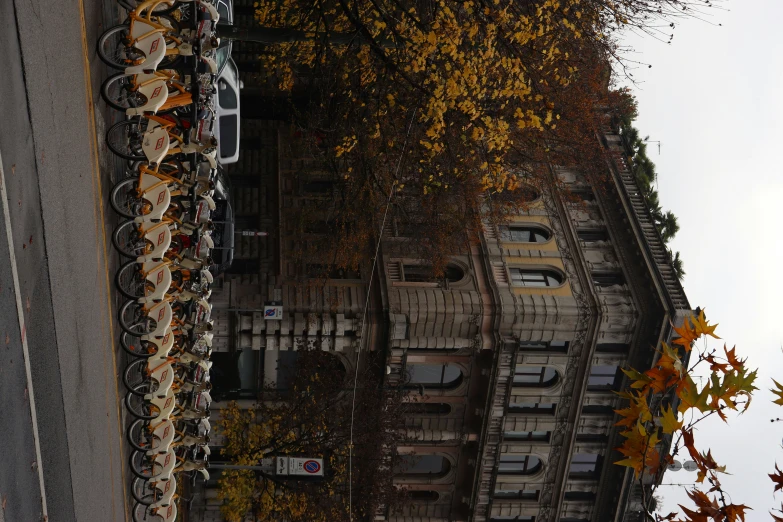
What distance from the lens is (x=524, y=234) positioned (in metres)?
33.7

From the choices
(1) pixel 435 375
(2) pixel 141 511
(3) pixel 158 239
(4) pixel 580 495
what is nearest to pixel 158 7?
(3) pixel 158 239

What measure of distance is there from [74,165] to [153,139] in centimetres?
152

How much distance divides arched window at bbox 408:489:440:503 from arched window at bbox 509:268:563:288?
10.4 m

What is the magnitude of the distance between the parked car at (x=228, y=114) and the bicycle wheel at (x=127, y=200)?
21.8ft

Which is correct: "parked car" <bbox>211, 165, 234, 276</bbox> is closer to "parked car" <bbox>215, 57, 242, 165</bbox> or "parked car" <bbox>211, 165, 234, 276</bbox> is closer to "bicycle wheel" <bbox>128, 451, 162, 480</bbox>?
"parked car" <bbox>215, 57, 242, 165</bbox>

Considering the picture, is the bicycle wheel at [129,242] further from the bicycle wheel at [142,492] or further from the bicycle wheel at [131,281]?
the bicycle wheel at [142,492]

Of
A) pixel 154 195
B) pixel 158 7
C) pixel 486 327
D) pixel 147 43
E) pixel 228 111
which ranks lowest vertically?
pixel 486 327

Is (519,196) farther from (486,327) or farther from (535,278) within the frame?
(486,327)

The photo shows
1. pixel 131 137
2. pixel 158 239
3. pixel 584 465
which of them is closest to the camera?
pixel 158 239

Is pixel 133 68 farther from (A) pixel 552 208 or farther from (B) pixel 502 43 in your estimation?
(A) pixel 552 208

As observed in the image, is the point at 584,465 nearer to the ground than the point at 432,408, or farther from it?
nearer to the ground

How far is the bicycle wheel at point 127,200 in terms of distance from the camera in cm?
1592

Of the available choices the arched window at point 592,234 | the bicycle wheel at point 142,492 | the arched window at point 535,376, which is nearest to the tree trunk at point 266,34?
the bicycle wheel at point 142,492

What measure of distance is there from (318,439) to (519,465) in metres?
9.07
